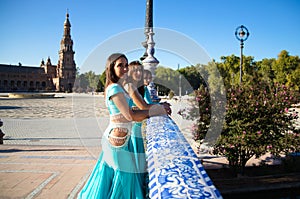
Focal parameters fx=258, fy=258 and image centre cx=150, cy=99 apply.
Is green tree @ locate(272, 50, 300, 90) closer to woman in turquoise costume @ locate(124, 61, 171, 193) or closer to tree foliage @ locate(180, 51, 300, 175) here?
tree foliage @ locate(180, 51, 300, 175)

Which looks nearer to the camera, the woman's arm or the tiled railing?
the tiled railing

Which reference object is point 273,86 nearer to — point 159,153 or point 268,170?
point 268,170

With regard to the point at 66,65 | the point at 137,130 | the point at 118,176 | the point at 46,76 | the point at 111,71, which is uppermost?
the point at 66,65

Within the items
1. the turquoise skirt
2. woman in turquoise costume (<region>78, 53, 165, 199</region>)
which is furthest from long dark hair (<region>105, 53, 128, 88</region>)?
the turquoise skirt

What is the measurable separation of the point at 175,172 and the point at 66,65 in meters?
96.9

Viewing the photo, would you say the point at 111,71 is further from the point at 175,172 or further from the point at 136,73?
the point at 175,172

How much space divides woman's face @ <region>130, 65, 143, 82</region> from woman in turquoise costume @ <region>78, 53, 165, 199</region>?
32cm

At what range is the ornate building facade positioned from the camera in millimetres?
87562

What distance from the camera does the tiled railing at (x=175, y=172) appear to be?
1.42 meters

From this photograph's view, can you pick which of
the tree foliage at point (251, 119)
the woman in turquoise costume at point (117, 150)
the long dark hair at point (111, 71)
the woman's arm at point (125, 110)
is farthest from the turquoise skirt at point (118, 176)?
the tree foliage at point (251, 119)

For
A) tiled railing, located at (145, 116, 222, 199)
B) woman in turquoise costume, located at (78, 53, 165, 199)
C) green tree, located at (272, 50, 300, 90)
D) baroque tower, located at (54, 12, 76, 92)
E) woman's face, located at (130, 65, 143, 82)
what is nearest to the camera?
tiled railing, located at (145, 116, 222, 199)

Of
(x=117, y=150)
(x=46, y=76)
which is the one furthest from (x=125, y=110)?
(x=46, y=76)

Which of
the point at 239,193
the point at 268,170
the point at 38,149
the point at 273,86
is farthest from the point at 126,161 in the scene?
the point at 38,149

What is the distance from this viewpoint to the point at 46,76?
309ft
